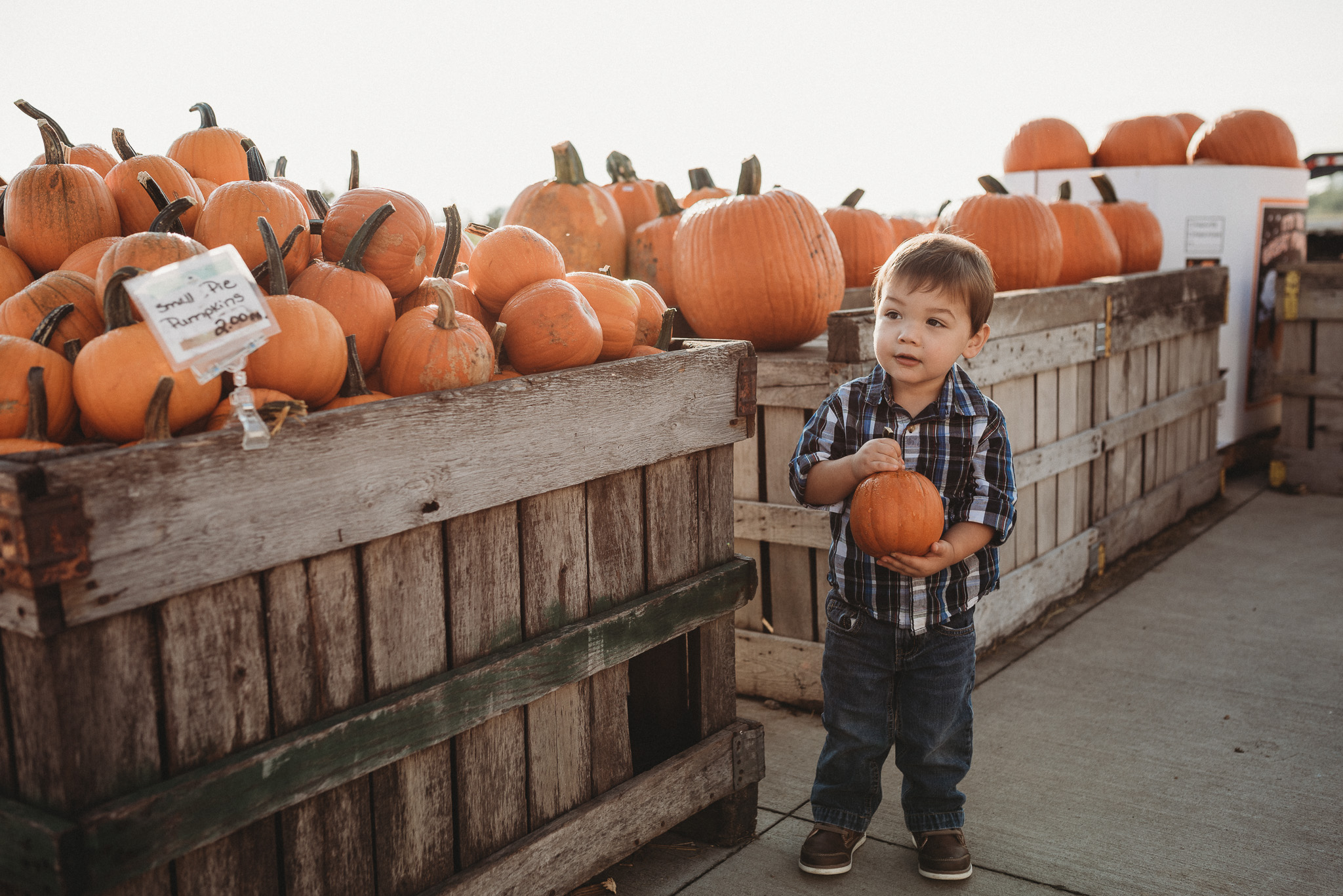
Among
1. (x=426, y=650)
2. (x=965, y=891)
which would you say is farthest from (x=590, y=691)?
(x=965, y=891)

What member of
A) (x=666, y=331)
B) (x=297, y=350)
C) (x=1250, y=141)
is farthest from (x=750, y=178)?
(x=1250, y=141)

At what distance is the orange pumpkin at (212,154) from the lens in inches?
101

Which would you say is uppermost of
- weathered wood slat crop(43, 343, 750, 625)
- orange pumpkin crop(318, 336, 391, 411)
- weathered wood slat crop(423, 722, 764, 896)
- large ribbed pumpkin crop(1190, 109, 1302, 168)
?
large ribbed pumpkin crop(1190, 109, 1302, 168)

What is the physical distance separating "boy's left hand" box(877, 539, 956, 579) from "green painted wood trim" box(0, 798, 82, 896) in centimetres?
157

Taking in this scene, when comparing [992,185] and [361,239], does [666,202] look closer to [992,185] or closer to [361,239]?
[992,185]

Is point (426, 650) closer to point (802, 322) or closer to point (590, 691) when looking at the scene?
point (590, 691)

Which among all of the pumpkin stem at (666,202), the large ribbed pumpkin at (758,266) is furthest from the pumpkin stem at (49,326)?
the pumpkin stem at (666,202)

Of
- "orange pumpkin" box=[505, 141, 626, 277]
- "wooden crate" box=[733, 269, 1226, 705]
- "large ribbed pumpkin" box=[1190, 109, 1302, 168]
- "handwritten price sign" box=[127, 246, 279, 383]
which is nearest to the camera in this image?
"handwritten price sign" box=[127, 246, 279, 383]

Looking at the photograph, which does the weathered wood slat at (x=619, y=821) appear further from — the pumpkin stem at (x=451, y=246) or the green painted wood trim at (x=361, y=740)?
the pumpkin stem at (x=451, y=246)

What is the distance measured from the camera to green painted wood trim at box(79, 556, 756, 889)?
1480mm

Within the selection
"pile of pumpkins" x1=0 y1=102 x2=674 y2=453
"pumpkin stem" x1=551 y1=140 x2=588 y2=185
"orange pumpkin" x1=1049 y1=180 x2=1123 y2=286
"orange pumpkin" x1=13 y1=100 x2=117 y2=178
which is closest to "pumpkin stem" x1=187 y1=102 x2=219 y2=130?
"pile of pumpkins" x1=0 y1=102 x2=674 y2=453

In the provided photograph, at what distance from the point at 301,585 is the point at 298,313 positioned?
47 cm

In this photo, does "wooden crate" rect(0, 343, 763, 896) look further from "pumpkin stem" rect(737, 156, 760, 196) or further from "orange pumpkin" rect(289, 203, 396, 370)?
"pumpkin stem" rect(737, 156, 760, 196)

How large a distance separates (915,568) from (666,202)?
7.19 ft
